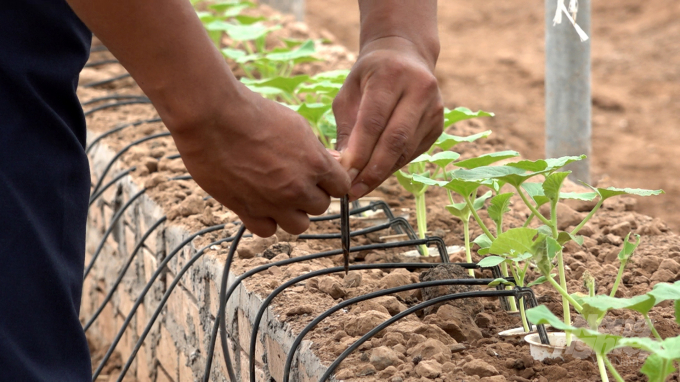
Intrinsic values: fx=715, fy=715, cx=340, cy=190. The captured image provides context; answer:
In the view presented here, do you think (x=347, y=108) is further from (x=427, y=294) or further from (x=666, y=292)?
(x=666, y=292)

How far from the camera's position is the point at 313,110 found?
1.98 m

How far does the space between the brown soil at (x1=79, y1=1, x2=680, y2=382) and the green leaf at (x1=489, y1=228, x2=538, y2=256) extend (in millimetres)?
204

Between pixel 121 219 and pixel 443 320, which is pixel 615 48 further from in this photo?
pixel 443 320

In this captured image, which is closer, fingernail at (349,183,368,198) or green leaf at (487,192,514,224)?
fingernail at (349,183,368,198)

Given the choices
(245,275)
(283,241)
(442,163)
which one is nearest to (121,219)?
(283,241)

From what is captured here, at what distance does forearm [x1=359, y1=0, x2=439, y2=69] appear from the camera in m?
1.30

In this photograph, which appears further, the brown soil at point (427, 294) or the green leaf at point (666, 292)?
the brown soil at point (427, 294)

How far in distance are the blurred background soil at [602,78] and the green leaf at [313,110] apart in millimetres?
1101

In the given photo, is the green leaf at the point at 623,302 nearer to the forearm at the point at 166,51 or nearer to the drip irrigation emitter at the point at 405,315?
the drip irrigation emitter at the point at 405,315

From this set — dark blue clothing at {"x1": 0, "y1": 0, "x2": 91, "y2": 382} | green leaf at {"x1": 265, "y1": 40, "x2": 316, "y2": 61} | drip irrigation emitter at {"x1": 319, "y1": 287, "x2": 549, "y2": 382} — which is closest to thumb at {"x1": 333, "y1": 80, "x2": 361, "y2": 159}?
drip irrigation emitter at {"x1": 319, "y1": 287, "x2": 549, "y2": 382}

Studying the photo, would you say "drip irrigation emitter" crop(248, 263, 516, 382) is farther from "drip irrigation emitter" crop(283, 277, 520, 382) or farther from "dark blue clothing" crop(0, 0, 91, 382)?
"dark blue clothing" crop(0, 0, 91, 382)

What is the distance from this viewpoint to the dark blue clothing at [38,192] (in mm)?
1040

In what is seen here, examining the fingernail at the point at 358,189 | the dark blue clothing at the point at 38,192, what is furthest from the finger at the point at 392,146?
the dark blue clothing at the point at 38,192

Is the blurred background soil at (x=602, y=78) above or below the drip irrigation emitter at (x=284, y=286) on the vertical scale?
above
